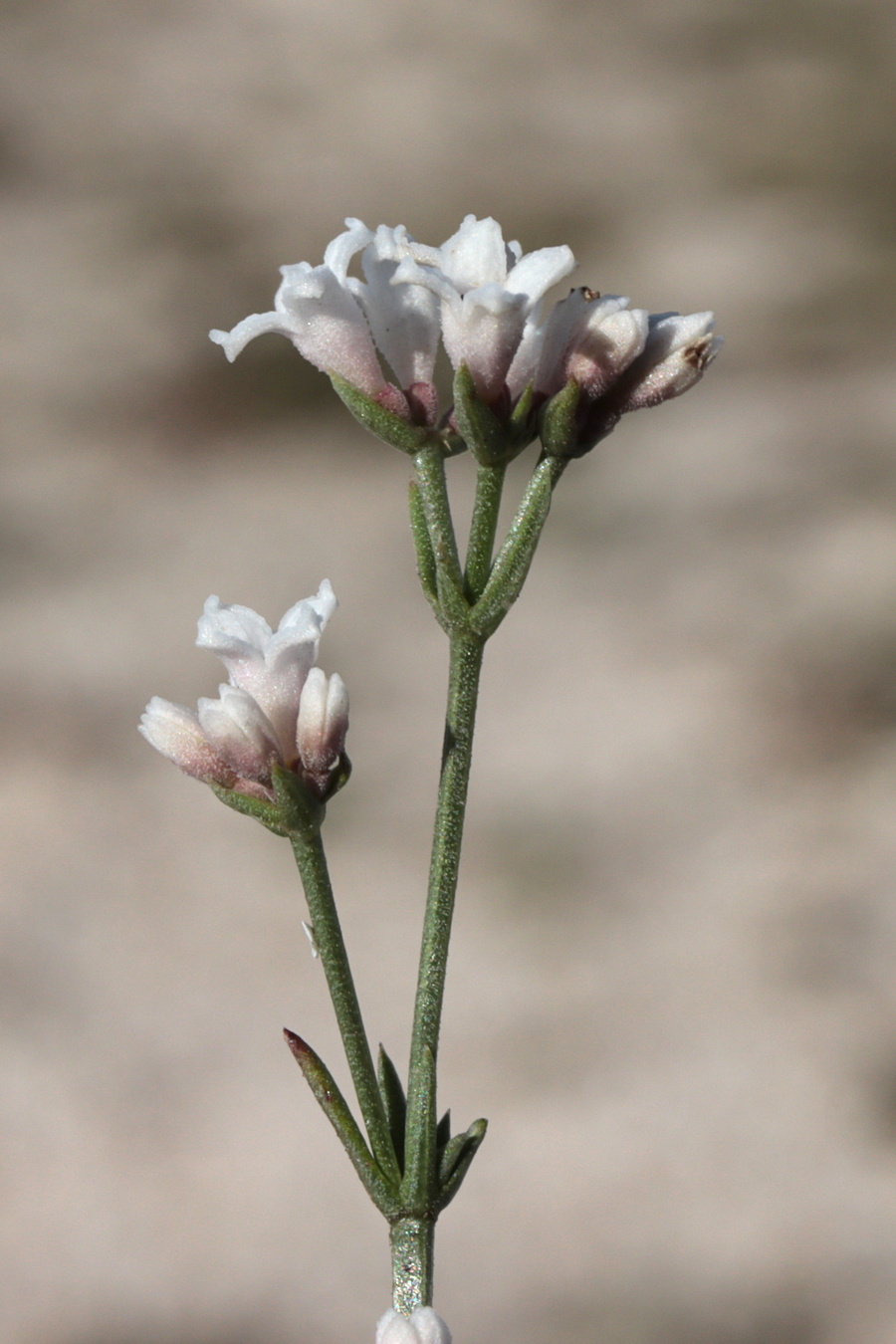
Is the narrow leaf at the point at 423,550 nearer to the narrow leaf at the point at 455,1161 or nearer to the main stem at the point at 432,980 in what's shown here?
the main stem at the point at 432,980

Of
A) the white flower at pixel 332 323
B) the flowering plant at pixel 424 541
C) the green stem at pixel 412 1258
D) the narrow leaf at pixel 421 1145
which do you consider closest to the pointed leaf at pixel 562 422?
the flowering plant at pixel 424 541

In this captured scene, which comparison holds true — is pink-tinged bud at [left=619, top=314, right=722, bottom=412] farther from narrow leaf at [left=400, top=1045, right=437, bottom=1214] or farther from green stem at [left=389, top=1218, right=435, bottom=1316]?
green stem at [left=389, top=1218, right=435, bottom=1316]

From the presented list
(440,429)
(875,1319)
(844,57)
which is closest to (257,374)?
(844,57)

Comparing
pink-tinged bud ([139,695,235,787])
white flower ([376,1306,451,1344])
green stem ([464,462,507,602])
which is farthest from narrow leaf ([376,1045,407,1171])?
green stem ([464,462,507,602])

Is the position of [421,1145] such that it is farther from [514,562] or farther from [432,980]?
[514,562]

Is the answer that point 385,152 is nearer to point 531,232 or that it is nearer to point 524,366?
point 531,232

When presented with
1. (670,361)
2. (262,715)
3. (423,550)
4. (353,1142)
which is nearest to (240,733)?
(262,715)

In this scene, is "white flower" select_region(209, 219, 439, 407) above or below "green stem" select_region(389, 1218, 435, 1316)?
above
